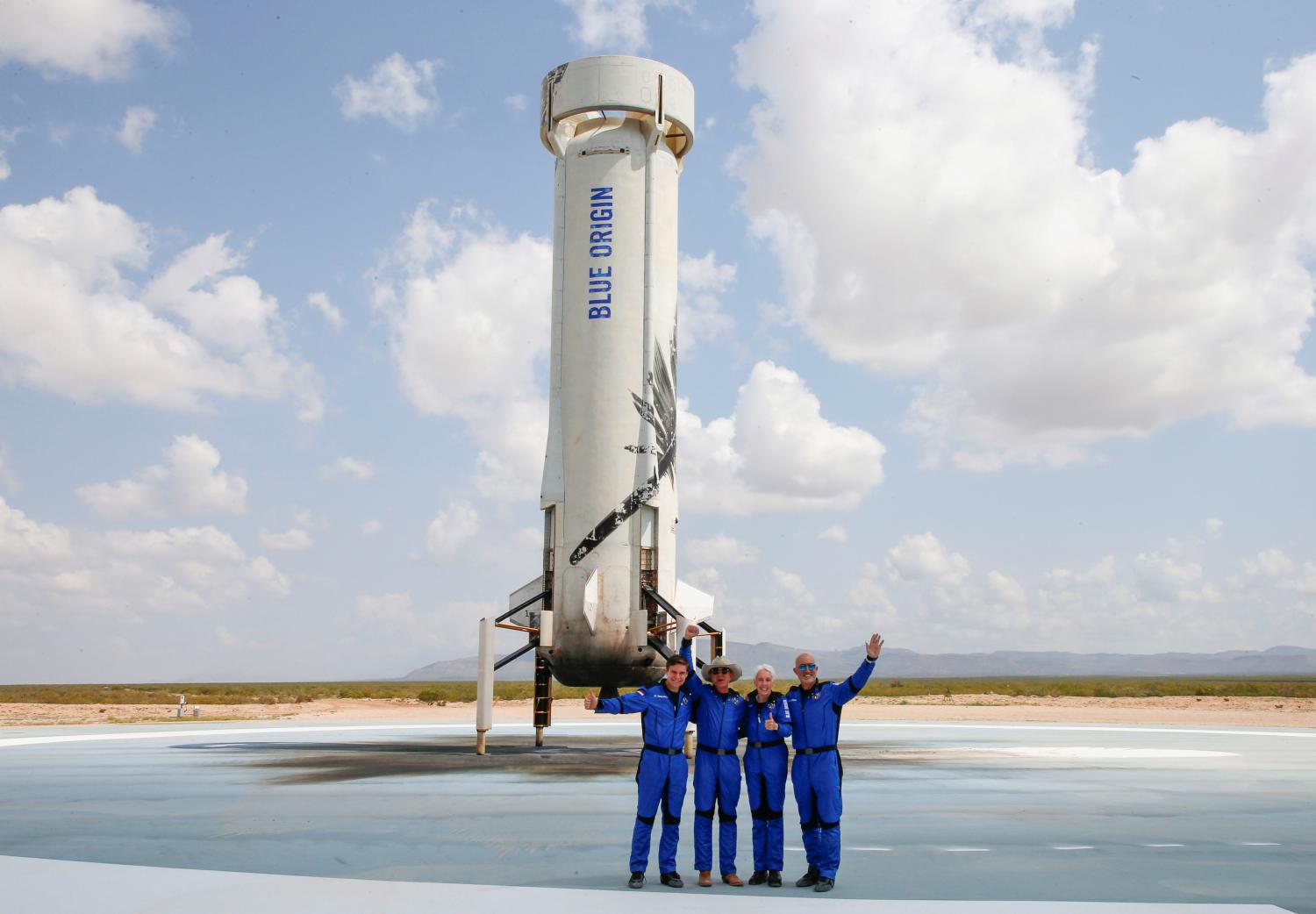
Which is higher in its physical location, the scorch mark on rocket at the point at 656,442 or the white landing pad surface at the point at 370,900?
the scorch mark on rocket at the point at 656,442

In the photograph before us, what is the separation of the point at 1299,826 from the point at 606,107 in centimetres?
1512

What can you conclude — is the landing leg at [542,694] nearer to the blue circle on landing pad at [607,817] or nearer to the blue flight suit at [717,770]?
the blue circle on landing pad at [607,817]

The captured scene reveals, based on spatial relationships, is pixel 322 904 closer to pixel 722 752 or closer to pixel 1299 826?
pixel 722 752

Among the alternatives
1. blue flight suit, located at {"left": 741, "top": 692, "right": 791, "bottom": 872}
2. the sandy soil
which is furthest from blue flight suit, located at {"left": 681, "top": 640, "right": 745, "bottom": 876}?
the sandy soil

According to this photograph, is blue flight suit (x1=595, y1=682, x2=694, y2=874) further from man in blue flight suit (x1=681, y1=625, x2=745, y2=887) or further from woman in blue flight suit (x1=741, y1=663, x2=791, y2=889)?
woman in blue flight suit (x1=741, y1=663, x2=791, y2=889)

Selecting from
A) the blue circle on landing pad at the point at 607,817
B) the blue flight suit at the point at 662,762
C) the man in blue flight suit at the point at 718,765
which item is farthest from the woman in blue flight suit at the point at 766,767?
the blue flight suit at the point at 662,762

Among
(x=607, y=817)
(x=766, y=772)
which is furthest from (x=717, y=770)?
(x=607, y=817)

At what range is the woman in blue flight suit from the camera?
7.42m

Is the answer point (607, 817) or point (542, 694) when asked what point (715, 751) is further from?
point (542, 694)

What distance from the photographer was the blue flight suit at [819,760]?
Result: 735 cm

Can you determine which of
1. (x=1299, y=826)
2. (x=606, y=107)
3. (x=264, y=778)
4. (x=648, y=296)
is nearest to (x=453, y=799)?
(x=264, y=778)

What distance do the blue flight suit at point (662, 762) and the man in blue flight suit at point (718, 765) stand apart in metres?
0.13

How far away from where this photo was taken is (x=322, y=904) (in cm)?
623

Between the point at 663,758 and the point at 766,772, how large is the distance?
761mm
